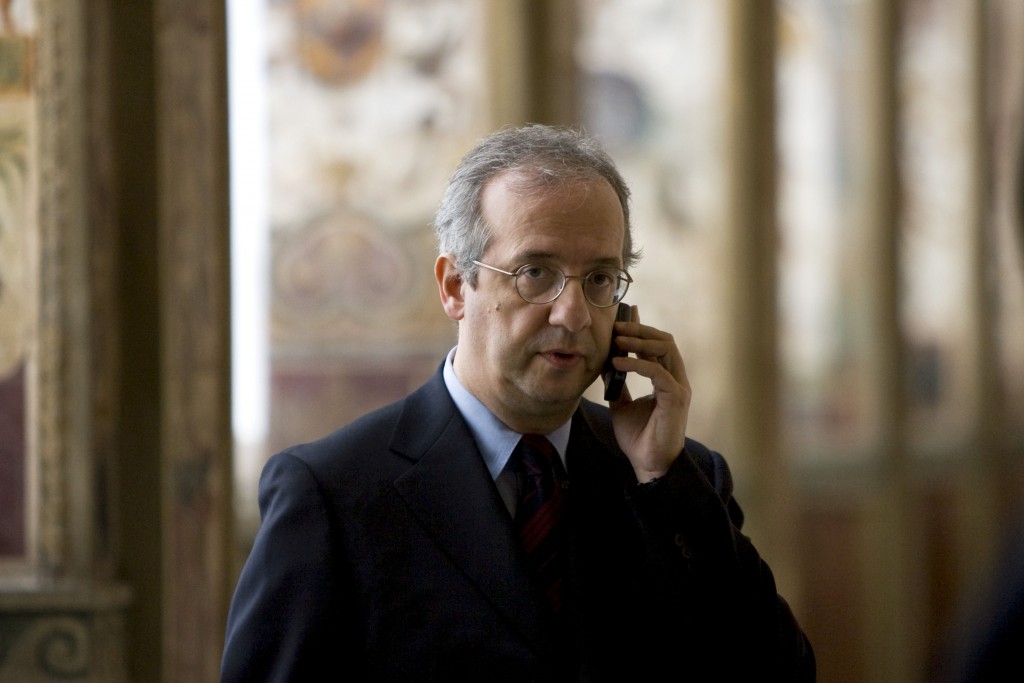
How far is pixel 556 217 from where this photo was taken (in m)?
2.49

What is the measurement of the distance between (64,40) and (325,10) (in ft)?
6.14

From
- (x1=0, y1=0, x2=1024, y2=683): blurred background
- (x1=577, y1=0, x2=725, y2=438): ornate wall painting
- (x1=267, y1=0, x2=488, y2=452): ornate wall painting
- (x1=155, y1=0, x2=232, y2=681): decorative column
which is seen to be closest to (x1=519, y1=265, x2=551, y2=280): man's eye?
(x1=0, y1=0, x2=1024, y2=683): blurred background

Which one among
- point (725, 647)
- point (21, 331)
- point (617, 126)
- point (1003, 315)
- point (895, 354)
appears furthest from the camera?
point (1003, 315)

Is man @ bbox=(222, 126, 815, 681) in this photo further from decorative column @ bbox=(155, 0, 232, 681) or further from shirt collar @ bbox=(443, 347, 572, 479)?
decorative column @ bbox=(155, 0, 232, 681)

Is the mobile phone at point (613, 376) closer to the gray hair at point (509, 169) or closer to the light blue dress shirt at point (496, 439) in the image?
the light blue dress shirt at point (496, 439)

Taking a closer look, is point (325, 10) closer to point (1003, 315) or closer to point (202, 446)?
point (202, 446)

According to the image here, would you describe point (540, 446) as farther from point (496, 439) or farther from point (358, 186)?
point (358, 186)

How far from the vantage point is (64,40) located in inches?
178

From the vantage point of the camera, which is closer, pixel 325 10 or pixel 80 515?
pixel 80 515

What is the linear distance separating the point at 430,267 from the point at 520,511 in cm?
382

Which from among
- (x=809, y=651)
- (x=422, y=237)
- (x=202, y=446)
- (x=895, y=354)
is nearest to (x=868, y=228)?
(x=895, y=354)

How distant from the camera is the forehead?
249cm

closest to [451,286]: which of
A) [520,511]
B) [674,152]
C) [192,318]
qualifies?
[520,511]

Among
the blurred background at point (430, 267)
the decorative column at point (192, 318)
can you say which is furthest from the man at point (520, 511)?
the decorative column at point (192, 318)
